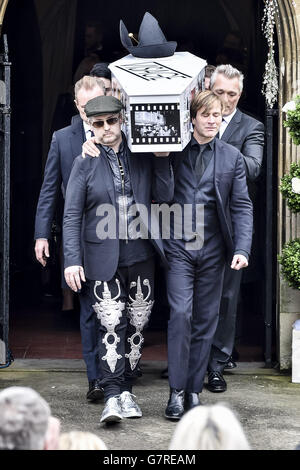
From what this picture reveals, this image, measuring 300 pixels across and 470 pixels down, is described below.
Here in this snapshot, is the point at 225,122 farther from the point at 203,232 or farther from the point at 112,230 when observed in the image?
the point at 112,230

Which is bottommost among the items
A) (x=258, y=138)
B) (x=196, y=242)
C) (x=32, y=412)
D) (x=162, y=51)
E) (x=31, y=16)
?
(x=32, y=412)

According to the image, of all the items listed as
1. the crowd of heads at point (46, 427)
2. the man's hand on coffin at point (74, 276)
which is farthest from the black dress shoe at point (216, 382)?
the crowd of heads at point (46, 427)

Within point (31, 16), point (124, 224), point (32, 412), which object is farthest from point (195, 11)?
point (32, 412)

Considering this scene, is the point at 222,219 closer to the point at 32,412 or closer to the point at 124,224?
the point at 124,224

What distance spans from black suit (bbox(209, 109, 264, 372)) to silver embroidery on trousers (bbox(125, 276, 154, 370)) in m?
0.77

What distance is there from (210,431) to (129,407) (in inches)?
115

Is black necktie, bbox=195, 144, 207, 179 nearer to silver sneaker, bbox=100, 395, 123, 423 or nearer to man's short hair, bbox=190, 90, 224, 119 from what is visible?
man's short hair, bbox=190, 90, 224, 119

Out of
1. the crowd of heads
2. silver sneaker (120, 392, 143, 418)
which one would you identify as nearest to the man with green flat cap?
silver sneaker (120, 392, 143, 418)

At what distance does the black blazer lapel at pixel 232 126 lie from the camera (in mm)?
6464

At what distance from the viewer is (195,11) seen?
9.19 m

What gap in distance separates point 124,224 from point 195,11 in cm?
406

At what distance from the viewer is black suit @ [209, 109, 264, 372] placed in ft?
21.2

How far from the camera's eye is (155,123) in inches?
211

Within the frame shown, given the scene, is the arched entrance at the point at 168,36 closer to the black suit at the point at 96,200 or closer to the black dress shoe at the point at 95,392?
the black dress shoe at the point at 95,392
